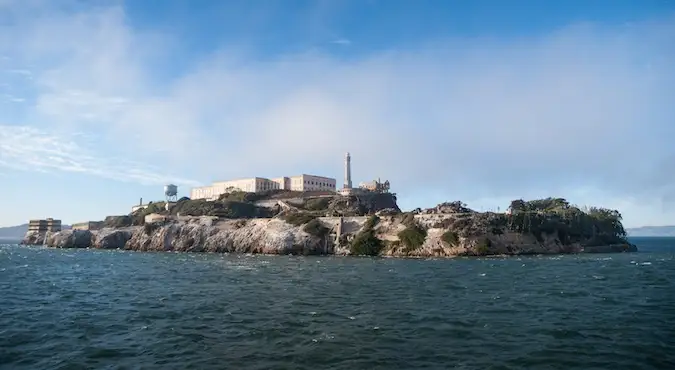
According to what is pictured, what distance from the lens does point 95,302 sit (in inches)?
1492

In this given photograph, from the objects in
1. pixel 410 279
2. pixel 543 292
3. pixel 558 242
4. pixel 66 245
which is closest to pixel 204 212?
pixel 66 245

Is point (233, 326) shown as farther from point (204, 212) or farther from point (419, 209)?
point (204, 212)

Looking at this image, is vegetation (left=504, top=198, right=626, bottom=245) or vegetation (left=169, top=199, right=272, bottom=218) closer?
vegetation (left=504, top=198, right=626, bottom=245)

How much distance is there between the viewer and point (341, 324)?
2861 centimetres

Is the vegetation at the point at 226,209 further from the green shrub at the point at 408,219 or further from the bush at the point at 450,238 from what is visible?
the bush at the point at 450,238

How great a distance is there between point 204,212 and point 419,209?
8426 centimetres

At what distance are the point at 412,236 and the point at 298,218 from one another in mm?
35065

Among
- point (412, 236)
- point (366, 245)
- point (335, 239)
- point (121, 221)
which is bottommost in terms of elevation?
point (366, 245)

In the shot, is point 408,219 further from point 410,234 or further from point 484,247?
point 484,247

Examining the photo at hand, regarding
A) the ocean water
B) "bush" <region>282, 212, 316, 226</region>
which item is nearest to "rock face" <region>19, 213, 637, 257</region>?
"bush" <region>282, 212, 316, 226</region>

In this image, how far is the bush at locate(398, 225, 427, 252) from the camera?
344 feet

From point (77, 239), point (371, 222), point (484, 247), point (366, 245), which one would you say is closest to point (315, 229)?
point (371, 222)

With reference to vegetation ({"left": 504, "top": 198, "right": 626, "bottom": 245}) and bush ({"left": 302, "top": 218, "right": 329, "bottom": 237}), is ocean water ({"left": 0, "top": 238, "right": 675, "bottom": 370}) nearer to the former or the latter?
vegetation ({"left": 504, "top": 198, "right": 626, "bottom": 245})

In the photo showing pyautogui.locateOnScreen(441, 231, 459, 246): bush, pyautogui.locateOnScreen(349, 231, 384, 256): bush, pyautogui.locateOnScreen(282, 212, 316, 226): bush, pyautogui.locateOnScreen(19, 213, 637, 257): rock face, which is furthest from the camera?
pyautogui.locateOnScreen(282, 212, 316, 226): bush
